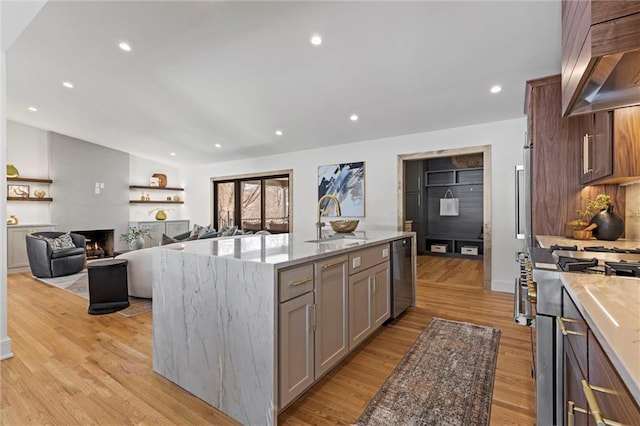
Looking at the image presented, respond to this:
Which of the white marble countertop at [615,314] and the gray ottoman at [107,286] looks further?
the gray ottoman at [107,286]

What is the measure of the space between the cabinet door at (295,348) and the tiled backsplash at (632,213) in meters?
2.50

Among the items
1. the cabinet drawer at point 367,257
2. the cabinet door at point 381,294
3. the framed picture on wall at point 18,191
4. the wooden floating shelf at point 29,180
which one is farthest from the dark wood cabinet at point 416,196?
the framed picture on wall at point 18,191

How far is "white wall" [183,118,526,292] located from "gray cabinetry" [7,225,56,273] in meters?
3.62

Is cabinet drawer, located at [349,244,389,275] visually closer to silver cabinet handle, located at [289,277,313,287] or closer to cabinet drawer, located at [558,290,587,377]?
silver cabinet handle, located at [289,277,313,287]

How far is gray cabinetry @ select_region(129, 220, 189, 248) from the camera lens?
781cm

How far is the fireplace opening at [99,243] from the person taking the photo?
A: 7230 millimetres

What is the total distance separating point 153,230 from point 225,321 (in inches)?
289

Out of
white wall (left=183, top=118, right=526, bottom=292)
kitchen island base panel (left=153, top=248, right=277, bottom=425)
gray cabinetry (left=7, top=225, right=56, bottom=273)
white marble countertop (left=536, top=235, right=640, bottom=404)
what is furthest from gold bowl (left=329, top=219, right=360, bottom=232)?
gray cabinetry (left=7, top=225, right=56, bottom=273)

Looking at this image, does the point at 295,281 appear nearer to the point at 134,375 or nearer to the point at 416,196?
the point at 134,375

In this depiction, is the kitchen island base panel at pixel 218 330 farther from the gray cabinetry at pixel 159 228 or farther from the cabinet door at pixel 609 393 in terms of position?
the gray cabinetry at pixel 159 228

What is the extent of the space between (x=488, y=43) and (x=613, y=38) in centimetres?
205

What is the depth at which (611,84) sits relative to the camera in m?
1.36

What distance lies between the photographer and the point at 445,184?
25.0ft

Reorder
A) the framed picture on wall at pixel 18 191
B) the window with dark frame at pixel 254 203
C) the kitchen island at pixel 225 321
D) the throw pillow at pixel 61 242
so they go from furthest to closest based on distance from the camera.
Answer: the window with dark frame at pixel 254 203 → the framed picture on wall at pixel 18 191 → the throw pillow at pixel 61 242 → the kitchen island at pixel 225 321
